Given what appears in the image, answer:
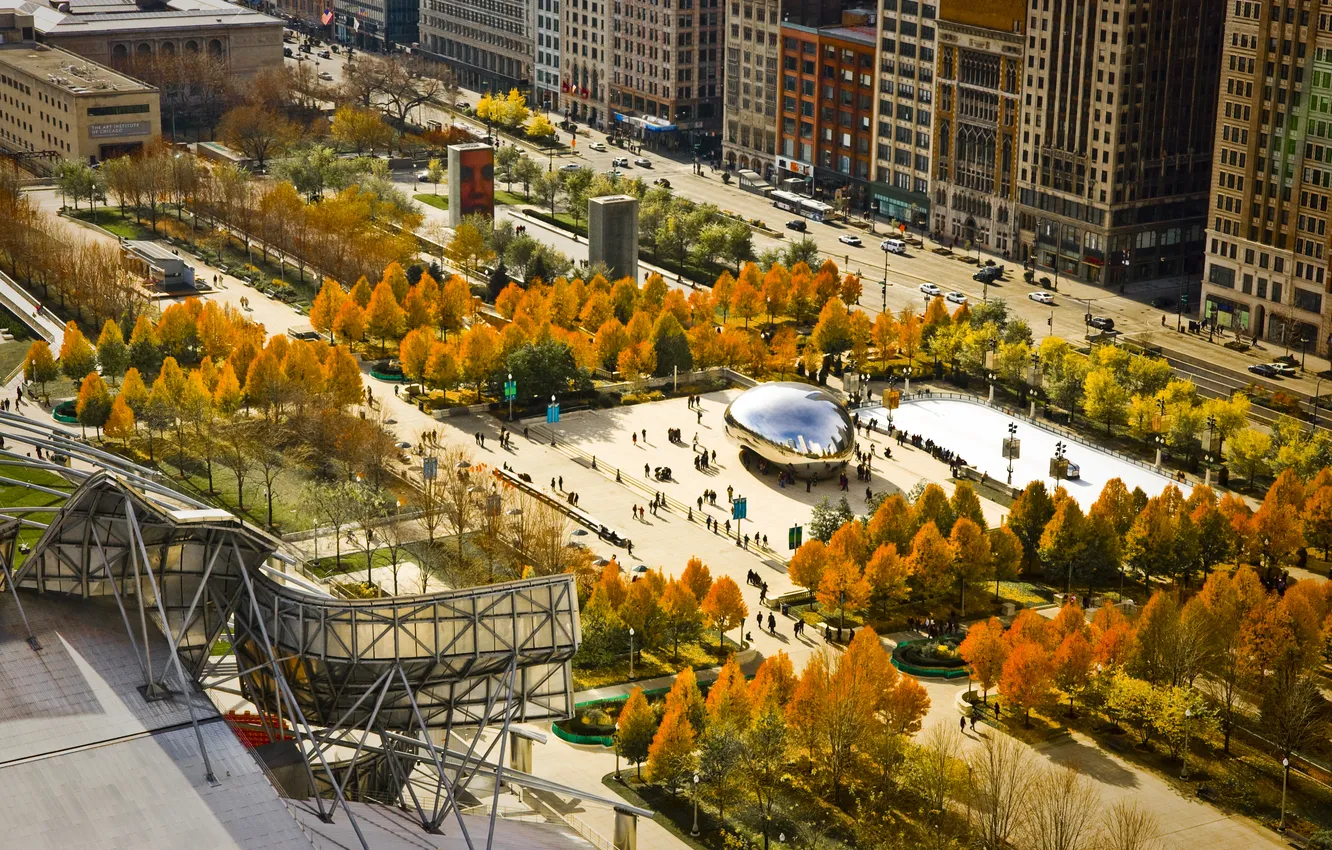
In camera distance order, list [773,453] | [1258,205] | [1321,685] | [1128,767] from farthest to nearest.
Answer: [1258,205]
[773,453]
[1321,685]
[1128,767]

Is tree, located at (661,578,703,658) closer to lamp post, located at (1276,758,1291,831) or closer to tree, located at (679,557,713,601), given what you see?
tree, located at (679,557,713,601)

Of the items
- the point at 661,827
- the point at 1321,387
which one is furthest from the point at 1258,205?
the point at 661,827

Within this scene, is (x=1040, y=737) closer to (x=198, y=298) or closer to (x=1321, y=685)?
(x=1321, y=685)

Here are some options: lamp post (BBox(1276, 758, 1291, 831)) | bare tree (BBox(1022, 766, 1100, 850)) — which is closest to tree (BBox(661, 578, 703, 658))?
bare tree (BBox(1022, 766, 1100, 850))

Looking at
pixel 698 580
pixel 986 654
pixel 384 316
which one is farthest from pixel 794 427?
pixel 384 316

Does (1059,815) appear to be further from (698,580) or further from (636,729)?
(698,580)

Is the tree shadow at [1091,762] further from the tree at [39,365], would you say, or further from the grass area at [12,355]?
the grass area at [12,355]
